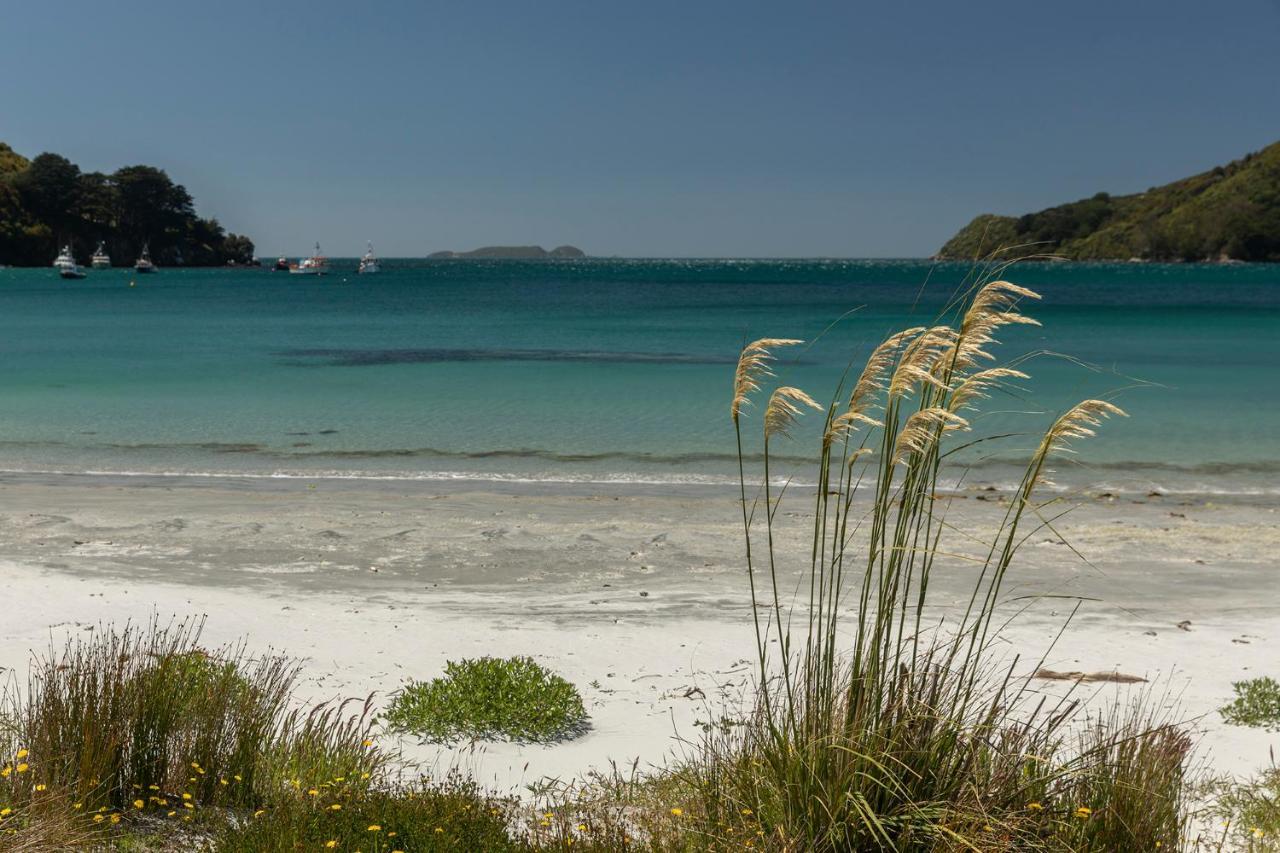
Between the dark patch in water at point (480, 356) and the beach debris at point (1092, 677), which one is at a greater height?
the dark patch in water at point (480, 356)

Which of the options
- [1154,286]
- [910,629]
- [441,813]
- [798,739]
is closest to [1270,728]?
[910,629]

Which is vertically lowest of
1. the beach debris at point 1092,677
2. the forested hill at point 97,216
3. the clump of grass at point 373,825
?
the beach debris at point 1092,677

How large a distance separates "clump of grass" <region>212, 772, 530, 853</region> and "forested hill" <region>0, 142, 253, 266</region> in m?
A: 157

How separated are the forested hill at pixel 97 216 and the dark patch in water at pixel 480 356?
405ft

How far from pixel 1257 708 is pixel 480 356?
32692mm

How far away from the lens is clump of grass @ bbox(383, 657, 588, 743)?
19.1 feet

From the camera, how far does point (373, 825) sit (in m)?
3.84

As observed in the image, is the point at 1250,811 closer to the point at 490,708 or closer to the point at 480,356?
the point at 490,708

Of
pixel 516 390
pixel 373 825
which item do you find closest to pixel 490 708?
pixel 373 825

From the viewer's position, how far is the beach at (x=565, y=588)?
6.52 metres

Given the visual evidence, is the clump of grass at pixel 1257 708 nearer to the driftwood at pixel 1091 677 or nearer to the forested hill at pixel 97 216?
the driftwood at pixel 1091 677

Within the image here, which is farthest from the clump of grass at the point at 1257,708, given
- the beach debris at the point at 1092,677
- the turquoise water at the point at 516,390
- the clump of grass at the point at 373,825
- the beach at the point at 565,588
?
the clump of grass at the point at 373,825

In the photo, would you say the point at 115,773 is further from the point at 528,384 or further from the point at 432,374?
the point at 432,374

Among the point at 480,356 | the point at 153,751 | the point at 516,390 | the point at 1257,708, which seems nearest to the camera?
the point at 153,751
